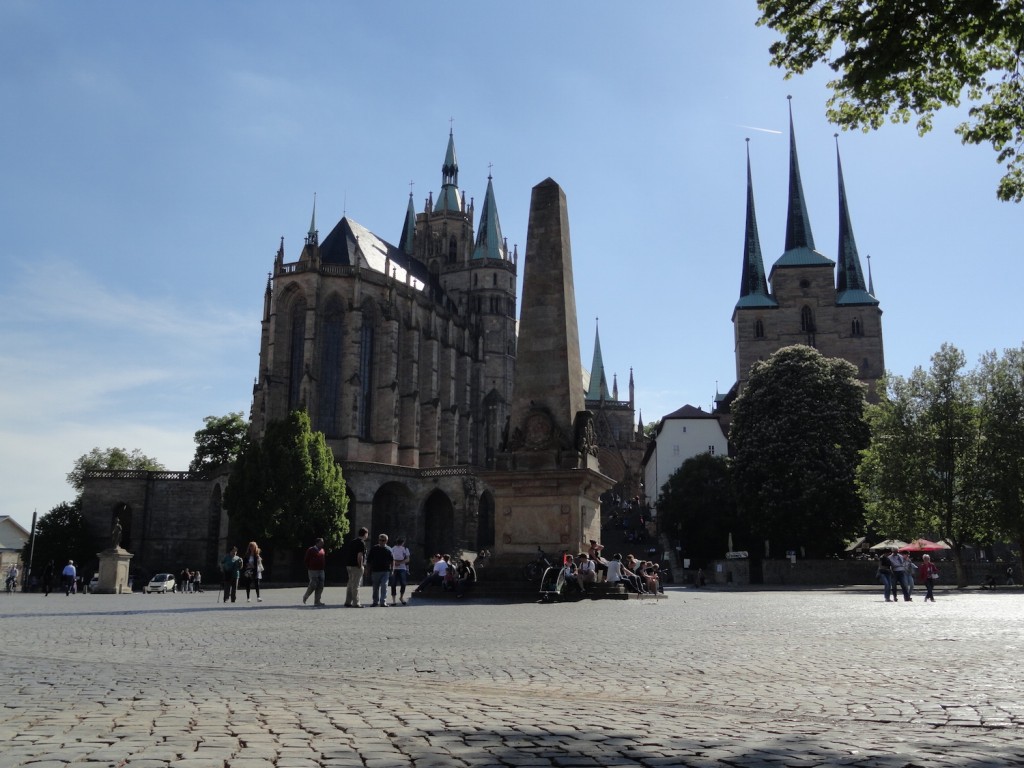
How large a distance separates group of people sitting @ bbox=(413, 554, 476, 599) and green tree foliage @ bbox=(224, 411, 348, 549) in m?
29.7

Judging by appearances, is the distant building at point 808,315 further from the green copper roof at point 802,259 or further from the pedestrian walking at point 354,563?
A: the pedestrian walking at point 354,563

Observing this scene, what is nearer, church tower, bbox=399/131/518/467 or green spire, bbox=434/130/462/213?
church tower, bbox=399/131/518/467

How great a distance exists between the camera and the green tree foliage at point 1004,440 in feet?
119

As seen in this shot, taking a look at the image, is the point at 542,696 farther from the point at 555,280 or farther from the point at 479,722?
the point at 555,280

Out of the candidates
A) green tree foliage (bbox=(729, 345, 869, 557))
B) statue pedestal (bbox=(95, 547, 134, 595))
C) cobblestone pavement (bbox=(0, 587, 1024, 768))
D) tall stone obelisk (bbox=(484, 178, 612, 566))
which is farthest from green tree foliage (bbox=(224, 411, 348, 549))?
cobblestone pavement (bbox=(0, 587, 1024, 768))

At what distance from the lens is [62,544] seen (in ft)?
181

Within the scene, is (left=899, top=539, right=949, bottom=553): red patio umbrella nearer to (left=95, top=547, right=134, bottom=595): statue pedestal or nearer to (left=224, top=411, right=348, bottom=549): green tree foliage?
(left=224, top=411, right=348, bottom=549): green tree foliage

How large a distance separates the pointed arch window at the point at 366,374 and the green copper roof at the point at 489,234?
27207 millimetres

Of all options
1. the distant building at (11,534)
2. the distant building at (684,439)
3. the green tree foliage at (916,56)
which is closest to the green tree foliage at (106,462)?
the distant building at (11,534)

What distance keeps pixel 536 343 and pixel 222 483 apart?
4254cm

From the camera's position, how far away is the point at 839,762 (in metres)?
4.03

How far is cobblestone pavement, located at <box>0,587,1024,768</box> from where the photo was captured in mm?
4152

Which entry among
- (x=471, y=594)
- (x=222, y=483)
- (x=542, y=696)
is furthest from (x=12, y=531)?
(x=542, y=696)

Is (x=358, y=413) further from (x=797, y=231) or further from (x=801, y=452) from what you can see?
(x=797, y=231)
